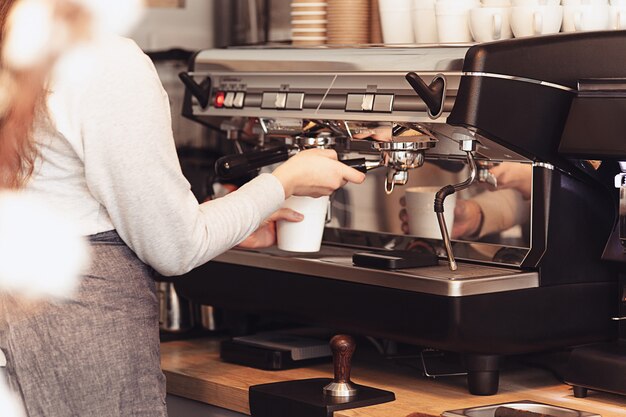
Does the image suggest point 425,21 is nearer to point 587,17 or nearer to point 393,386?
point 587,17

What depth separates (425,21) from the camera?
6.26ft

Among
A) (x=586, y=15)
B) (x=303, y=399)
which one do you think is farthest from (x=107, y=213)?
(x=586, y=15)

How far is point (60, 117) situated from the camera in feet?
4.44

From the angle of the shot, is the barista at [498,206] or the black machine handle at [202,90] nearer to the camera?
the barista at [498,206]

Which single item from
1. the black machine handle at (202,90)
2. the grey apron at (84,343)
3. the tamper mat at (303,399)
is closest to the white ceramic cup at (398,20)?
the black machine handle at (202,90)

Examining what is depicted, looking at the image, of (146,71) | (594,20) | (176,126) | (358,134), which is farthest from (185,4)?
(146,71)

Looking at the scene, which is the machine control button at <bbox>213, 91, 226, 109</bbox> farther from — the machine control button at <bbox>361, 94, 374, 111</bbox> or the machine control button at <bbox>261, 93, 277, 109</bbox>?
the machine control button at <bbox>361, 94, 374, 111</bbox>

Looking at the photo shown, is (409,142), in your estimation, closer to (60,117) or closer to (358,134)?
(358,134)

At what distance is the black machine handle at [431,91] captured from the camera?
162cm

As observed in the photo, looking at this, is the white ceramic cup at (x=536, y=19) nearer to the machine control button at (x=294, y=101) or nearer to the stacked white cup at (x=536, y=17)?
the stacked white cup at (x=536, y=17)

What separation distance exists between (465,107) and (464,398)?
1.45 ft

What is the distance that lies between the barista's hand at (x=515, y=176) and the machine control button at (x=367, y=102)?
21 centimetres

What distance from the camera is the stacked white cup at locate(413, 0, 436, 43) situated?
6.22ft

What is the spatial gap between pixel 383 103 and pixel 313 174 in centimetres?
20
